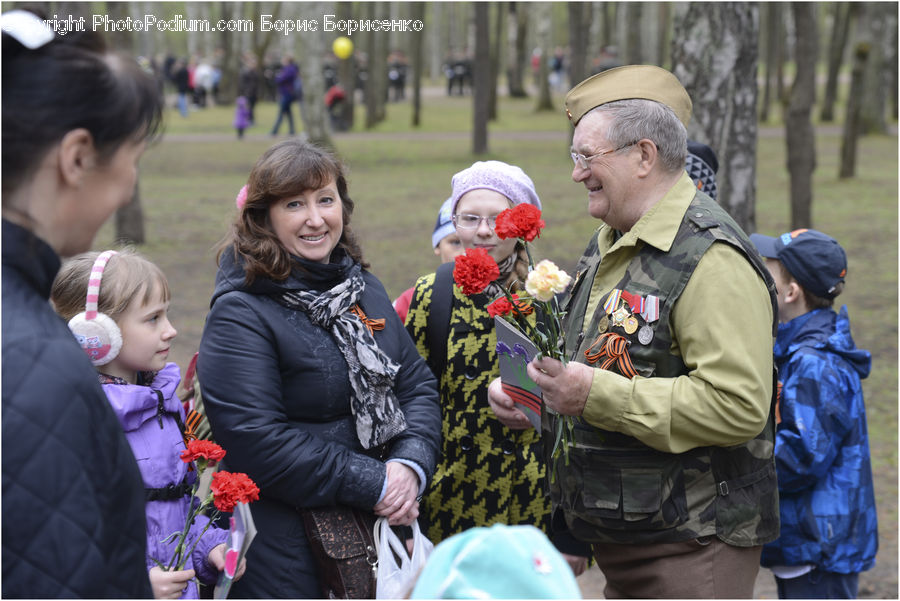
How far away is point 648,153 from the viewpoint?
274cm

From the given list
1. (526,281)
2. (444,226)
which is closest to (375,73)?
(444,226)

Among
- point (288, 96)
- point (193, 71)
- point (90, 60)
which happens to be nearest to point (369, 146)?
point (288, 96)

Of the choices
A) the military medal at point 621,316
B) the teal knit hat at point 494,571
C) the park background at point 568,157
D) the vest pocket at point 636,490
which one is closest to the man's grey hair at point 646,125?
the military medal at point 621,316

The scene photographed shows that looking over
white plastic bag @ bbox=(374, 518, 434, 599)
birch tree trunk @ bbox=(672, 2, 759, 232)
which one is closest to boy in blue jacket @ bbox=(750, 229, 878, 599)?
white plastic bag @ bbox=(374, 518, 434, 599)

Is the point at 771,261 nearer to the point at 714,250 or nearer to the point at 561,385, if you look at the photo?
the point at 714,250

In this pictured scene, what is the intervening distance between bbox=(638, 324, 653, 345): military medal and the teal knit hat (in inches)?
54.1

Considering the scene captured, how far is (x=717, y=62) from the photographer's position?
6.21 metres

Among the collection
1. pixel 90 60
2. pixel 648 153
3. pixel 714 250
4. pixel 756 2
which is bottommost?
pixel 714 250

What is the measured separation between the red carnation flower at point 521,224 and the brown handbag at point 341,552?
103cm

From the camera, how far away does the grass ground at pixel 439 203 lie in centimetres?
802

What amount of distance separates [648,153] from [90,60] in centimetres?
166

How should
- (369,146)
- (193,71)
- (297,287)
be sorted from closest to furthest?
(297,287)
(369,146)
(193,71)

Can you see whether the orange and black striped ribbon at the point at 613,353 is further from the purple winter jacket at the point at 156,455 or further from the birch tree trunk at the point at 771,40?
the birch tree trunk at the point at 771,40

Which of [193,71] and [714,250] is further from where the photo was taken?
[193,71]
